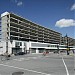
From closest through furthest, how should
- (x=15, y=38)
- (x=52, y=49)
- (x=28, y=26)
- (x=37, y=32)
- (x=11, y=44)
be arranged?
(x=11, y=44), (x=15, y=38), (x=28, y=26), (x=37, y=32), (x=52, y=49)

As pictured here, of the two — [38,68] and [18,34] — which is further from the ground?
[18,34]

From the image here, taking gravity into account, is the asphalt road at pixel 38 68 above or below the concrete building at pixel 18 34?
below

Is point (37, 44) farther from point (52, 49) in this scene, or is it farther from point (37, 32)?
point (52, 49)

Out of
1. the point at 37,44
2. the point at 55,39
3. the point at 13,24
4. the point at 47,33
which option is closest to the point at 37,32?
the point at 37,44

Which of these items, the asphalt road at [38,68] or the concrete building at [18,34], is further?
the concrete building at [18,34]

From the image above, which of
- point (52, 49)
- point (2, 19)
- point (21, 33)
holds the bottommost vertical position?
point (52, 49)

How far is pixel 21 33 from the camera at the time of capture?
89.1 m

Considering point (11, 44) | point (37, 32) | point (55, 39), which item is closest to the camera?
point (11, 44)

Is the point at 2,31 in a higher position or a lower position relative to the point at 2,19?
lower

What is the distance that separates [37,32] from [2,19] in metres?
32.0

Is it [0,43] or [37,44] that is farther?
[37,44]

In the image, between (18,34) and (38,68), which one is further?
(18,34)

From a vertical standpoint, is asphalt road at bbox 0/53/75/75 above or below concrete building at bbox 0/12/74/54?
below

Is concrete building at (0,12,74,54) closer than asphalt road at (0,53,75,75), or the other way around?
asphalt road at (0,53,75,75)
